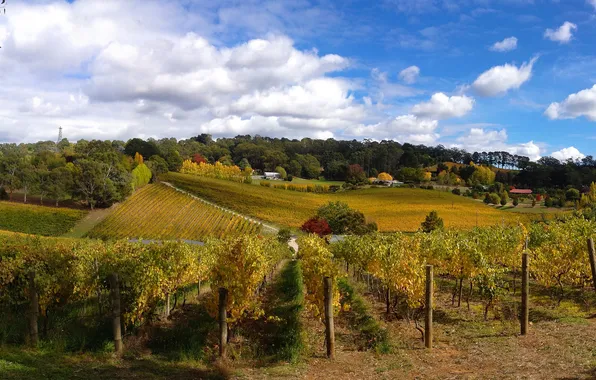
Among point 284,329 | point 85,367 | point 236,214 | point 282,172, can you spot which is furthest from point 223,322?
point 282,172

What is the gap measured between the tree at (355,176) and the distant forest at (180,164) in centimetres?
312

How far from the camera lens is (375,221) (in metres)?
66.8

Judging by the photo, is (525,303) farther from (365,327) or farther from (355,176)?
(355,176)

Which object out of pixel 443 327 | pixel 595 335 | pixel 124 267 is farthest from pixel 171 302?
pixel 595 335

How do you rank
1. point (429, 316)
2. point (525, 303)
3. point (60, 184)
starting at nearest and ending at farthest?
1. point (429, 316)
2. point (525, 303)
3. point (60, 184)

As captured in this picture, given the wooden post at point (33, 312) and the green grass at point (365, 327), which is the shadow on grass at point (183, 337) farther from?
the green grass at point (365, 327)

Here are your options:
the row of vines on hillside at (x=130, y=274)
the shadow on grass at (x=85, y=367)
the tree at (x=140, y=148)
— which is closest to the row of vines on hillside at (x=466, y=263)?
the row of vines on hillside at (x=130, y=274)

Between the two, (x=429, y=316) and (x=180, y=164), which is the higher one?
(x=180, y=164)

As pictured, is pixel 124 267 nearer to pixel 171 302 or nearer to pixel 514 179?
pixel 171 302

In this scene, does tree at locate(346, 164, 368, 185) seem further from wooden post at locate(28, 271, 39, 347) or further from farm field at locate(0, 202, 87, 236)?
wooden post at locate(28, 271, 39, 347)

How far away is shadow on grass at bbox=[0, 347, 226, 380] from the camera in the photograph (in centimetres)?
862

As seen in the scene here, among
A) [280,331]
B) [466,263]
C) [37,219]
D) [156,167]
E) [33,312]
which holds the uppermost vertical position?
[156,167]

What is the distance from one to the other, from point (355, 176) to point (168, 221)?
232 feet

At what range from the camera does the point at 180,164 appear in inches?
4788
